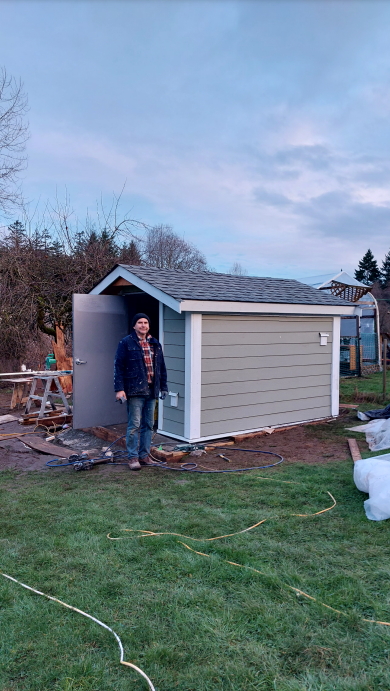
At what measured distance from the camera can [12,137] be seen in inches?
411

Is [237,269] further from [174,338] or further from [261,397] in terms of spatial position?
[174,338]

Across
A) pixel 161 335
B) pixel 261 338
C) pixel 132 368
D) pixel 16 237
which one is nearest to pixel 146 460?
pixel 132 368

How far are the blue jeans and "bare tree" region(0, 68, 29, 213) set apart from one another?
8.10m

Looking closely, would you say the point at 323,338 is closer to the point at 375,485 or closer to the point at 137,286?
the point at 137,286

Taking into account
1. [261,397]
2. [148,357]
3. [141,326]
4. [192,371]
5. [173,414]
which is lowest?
[173,414]

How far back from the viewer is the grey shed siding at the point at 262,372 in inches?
237

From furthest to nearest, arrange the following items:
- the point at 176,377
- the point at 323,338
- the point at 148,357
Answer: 1. the point at 323,338
2. the point at 176,377
3. the point at 148,357

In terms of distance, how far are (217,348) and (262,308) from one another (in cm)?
100

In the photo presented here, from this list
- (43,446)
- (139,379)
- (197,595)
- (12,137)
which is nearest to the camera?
(197,595)

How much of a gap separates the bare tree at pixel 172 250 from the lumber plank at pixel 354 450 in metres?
16.7

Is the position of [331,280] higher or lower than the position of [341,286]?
higher

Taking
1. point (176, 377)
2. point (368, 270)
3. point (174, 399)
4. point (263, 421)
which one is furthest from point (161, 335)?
point (368, 270)

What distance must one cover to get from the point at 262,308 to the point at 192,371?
1.54 metres

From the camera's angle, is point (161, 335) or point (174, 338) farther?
point (161, 335)
